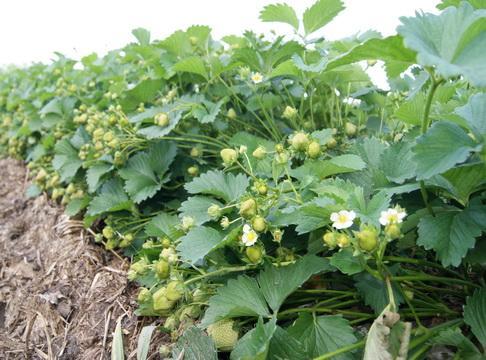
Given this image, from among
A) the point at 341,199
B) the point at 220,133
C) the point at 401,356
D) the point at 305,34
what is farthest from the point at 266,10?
the point at 401,356

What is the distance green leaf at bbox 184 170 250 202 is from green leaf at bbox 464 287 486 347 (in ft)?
1.62

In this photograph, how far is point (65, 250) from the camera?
182 cm

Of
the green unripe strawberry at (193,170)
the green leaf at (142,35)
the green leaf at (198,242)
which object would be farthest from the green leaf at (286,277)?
the green leaf at (142,35)

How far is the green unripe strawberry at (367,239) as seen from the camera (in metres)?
0.74

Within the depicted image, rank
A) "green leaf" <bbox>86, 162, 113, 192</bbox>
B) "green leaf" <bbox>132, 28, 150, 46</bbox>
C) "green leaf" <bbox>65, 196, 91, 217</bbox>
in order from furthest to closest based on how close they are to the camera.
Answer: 1. "green leaf" <bbox>132, 28, 150, 46</bbox>
2. "green leaf" <bbox>65, 196, 91, 217</bbox>
3. "green leaf" <bbox>86, 162, 113, 192</bbox>

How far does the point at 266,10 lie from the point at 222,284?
806 millimetres

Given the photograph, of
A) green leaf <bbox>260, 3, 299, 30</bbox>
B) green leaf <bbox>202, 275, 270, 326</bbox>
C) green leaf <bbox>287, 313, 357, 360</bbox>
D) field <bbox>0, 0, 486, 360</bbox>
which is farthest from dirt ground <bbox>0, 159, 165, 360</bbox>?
green leaf <bbox>260, 3, 299, 30</bbox>

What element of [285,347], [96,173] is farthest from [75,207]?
[285,347]

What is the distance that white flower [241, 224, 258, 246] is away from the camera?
3.03ft

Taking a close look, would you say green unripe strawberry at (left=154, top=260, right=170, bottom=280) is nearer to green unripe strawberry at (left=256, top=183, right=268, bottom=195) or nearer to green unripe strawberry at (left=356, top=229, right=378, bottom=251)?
green unripe strawberry at (left=256, top=183, right=268, bottom=195)

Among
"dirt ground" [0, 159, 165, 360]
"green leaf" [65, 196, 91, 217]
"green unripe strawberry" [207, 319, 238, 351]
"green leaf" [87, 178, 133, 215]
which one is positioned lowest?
"dirt ground" [0, 159, 165, 360]

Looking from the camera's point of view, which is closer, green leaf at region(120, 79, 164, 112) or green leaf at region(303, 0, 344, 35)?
green leaf at region(303, 0, 344, 35)

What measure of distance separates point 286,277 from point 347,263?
A: 0.16 meters

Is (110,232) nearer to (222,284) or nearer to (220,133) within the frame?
(220,133)
